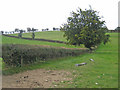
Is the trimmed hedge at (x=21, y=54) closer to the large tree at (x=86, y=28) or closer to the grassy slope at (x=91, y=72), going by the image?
the grassy slope at (x=91, y=72)

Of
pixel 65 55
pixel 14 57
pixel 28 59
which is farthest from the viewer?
pixel 65 55

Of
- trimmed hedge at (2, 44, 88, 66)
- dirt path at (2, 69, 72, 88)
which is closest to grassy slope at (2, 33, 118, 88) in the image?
dirt path at (2, 69, 72, 88)

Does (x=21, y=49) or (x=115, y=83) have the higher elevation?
(x=21, y=49)

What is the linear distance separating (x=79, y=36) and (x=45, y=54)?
13.7 metres

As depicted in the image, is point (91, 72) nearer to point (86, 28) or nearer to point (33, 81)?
point (33, 81)

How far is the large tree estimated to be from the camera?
3238 centimetres

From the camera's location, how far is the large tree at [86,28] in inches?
1275

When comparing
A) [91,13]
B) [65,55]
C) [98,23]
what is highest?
[91,13]

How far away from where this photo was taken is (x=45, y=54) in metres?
22.3

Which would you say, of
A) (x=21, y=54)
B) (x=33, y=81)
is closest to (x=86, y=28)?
(x=21, y=54)

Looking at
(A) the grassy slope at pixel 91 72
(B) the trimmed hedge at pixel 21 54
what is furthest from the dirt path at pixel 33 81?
(B) the trimmed hedge at pixel 21 54

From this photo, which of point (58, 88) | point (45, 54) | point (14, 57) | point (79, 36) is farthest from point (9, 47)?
point (79, 36)

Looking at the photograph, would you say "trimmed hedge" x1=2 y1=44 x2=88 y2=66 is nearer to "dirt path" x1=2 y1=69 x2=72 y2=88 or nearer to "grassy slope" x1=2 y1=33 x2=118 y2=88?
"grassy slope" x1=2 y1=33 x2=118 y2=88

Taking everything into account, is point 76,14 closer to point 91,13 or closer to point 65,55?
point 91,13
